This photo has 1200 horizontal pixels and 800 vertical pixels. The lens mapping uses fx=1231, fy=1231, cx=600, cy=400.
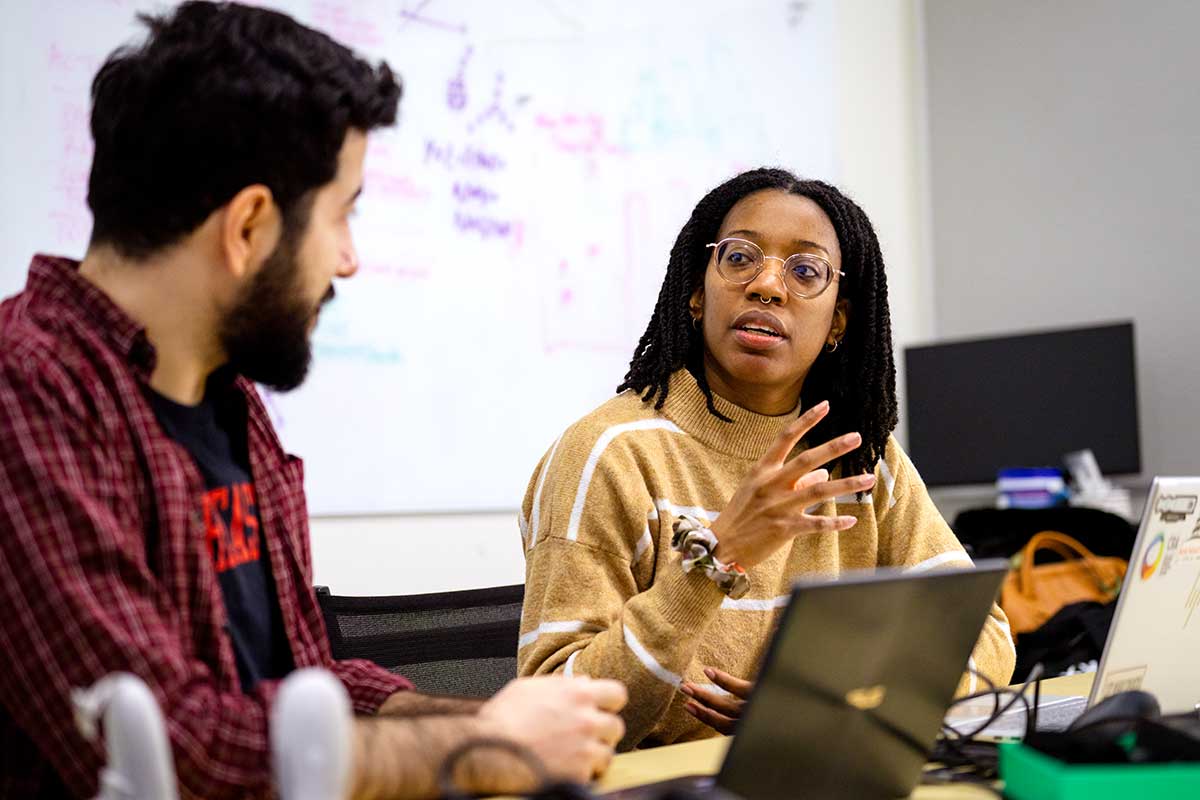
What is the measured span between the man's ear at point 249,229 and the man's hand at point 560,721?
424mm

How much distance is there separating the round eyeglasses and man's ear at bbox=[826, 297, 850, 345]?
97 millimetres

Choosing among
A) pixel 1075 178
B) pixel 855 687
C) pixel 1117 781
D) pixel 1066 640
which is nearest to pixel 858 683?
pixel 855 687

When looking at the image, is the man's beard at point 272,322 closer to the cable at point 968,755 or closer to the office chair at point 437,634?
the office chair at point 437,634

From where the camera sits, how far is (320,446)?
2758mm

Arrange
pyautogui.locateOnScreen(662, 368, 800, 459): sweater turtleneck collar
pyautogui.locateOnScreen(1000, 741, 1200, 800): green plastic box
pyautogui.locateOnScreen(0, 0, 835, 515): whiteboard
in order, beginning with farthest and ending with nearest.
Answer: pyautogui.locateOnScreen(0, 0, 835, 515): whiteboard → pyautogui.locateOnScreen(662, 368, 800, 459): sweater turtleneck collar → pyautogui.locateOnScreen(1000, 741, 1200, 800): green plastic box

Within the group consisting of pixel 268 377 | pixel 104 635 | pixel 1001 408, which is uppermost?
pixel 268 377

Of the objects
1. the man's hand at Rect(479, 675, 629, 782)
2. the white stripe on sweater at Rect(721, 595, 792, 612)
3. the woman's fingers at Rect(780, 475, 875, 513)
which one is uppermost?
the woman's fingers at Rect(780, 475, 875, 513)

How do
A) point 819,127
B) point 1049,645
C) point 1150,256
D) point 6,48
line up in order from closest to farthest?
point 6,48
point 1049,645
point 1150,256
point 819,127

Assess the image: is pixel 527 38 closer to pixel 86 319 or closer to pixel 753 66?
pixel 753 66

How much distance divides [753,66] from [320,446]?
1.81 meters

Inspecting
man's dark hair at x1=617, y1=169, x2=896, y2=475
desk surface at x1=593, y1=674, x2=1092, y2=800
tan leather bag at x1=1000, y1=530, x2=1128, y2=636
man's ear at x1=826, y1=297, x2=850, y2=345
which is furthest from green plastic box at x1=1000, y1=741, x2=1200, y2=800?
tan leather bag at x1=1000, y1=530, x2=1128, y2=636

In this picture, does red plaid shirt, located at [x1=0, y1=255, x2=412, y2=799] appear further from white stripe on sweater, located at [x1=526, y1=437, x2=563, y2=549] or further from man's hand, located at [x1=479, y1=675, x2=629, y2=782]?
white stripe on sweater, located at [x1=526, y1=437, x2=563, y2=549]

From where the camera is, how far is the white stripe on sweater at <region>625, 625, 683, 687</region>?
1.31 metres

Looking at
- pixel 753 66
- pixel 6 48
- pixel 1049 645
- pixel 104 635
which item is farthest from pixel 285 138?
pixel 753 66
